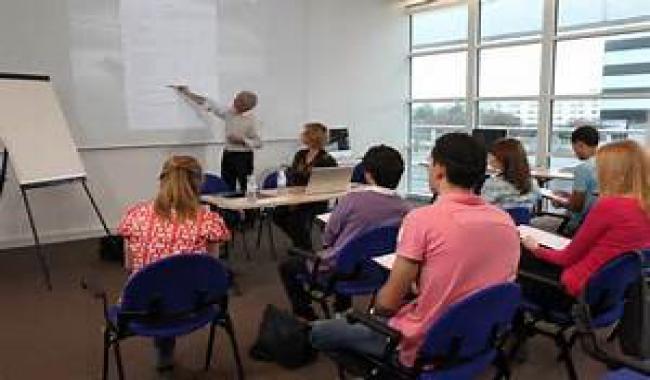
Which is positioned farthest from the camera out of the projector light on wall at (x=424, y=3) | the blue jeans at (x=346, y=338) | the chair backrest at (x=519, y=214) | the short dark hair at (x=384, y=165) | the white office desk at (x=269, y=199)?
the projector light on wall at (x=424, y=3)

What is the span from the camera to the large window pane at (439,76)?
788 centimetres

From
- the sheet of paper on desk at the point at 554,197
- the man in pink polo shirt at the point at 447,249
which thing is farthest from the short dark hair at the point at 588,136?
the man in pink polo shirt at the point at 447,249

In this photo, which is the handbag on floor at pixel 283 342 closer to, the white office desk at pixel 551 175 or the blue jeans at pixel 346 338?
the blue jeans at pixel 346 338

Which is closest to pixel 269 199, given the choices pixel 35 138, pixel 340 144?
pixel 35 138

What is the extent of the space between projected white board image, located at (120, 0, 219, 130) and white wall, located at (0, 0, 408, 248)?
9.0 inches

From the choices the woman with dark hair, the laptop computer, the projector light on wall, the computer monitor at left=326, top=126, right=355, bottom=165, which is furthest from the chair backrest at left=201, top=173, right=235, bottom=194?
the projector light on wall

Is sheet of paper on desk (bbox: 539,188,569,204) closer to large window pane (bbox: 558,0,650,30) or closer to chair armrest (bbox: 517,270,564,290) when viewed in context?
chair armrest (bbox: 517,270,564,290)

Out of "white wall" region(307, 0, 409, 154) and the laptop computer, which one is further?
"white wall" region(307, 0, 409, 154)

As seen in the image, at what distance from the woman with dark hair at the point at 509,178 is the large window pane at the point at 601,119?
2.68 meters

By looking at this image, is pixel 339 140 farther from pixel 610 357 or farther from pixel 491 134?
pixel 610 357

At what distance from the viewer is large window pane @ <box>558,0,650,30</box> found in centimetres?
599

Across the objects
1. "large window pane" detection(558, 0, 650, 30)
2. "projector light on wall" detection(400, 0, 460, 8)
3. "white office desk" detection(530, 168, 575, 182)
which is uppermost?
"projector light on wall" detection(400, 0, 460, 8)

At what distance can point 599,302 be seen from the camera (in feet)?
8.10

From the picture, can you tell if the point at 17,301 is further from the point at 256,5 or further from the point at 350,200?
the point at 256,5
